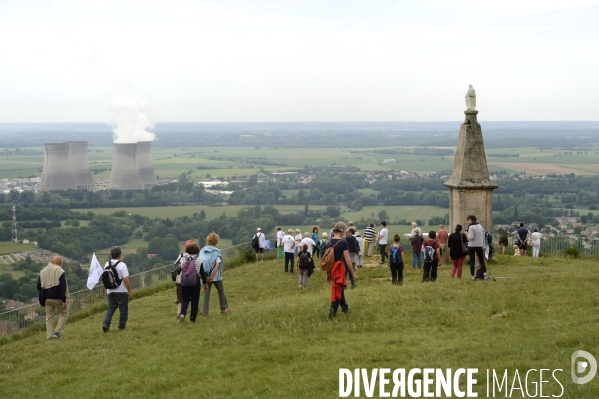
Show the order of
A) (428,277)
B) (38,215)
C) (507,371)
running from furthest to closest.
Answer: (38,215)
(428,277)
(507,371)

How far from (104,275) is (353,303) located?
3.68 m

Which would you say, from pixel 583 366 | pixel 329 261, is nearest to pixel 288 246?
pixel 329 261

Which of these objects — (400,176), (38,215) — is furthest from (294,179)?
(38,215)

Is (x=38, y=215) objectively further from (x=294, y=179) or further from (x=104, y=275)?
(x=104, y=275)

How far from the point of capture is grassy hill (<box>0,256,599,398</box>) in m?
7.84

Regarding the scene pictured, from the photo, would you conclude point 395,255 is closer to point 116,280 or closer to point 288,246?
point 288,246

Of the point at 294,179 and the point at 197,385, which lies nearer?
the point at 197,385

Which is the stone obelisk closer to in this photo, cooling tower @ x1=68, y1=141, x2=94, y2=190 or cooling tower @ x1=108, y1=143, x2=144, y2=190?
cooling tower @ x1=108, y1=143, x2=144, y2=190

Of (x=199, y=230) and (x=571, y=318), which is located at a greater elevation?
(x=571, y=318)

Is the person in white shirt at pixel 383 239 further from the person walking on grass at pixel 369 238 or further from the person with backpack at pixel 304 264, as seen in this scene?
the person with backpack at pixel 304 264

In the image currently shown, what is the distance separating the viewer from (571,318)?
9.24m

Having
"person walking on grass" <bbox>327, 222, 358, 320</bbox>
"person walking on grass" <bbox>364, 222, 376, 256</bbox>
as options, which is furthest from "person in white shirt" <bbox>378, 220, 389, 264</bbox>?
"person walking on grass" <bbox>327, 222, 358, 320</bbox>

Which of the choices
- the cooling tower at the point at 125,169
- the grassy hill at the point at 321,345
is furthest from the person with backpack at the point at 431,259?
the cooling tower at the point at 125,169

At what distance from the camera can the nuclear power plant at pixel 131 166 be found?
6381cm
